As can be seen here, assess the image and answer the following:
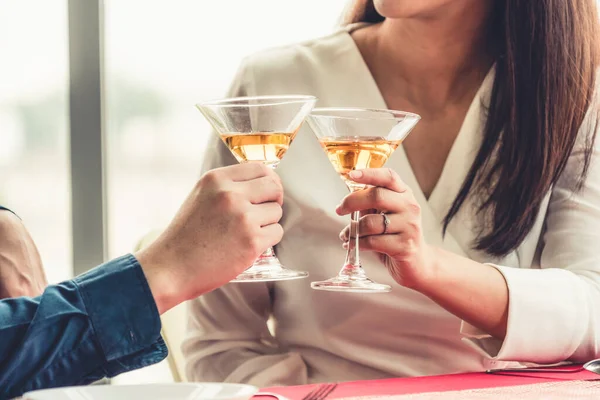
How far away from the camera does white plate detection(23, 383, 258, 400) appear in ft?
2.76

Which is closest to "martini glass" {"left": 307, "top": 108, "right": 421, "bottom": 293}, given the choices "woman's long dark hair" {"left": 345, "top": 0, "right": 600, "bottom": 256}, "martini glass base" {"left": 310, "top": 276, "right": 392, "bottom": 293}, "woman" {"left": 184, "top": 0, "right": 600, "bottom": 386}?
"martini glass base" {"left": 310, "top": 276, "right": 392, "bottom": 293}

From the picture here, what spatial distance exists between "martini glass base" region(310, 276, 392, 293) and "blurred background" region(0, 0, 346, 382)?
2147 millimetres

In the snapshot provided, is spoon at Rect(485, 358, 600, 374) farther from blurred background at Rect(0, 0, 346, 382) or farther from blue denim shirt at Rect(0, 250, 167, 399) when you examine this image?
blurred background at Rect(0, 0, 346, 382)

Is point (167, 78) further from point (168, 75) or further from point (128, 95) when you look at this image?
point (128, 95)

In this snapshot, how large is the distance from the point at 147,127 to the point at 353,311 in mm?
2335

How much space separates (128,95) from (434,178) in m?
2.15

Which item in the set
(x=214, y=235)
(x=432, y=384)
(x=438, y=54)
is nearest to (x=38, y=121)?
(x=438, y=54)

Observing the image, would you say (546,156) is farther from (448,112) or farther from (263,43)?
(263,43)

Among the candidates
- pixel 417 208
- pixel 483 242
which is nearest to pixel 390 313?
pixel 483 242

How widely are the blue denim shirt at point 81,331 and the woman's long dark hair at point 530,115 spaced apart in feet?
2.85

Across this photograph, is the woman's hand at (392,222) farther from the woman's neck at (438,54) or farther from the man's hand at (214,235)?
the woman's neck at (438,54)

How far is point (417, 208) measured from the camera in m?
1.33

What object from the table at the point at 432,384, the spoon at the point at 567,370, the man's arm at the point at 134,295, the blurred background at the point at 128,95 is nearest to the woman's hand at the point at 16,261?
the man's arm at the point at 134,295

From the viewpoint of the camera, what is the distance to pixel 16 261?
4.49ft
